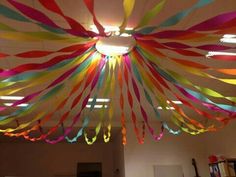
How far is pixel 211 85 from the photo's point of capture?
13.9 feet

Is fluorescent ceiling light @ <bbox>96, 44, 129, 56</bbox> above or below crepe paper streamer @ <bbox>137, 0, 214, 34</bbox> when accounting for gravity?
above

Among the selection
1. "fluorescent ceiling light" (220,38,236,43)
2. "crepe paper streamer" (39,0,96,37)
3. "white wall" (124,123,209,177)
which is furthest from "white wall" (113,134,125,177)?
"crepe paper streamer" (39,0,96,37)

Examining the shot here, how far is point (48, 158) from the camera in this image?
725 cm

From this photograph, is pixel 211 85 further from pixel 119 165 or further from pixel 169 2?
pixel 119 165

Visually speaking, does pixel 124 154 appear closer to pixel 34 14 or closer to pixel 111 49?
pixel 111 49

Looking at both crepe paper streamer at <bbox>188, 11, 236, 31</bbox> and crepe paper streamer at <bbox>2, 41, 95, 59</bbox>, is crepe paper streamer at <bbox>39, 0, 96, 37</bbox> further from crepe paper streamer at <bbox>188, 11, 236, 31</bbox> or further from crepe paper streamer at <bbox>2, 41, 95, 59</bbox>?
crepe paper streamer at <bbox>188, 11, 236, 31</bbox>

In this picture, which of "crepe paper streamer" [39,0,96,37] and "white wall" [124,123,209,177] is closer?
"crepe paper streamer" [39,0,96,37]

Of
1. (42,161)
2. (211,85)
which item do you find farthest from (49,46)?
(42,161)

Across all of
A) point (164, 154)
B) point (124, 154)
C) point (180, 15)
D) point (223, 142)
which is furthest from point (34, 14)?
point (164, 154)

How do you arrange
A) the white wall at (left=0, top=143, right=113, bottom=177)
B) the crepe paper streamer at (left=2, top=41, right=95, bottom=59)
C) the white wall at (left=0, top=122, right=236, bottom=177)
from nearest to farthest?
1. the crepe paper streamer at (left=2, top=41, right=95, bottom=59)
2. the white wall at (left=0, top=122, right=236, bottom=177)
3. the white wall at (left=0, top=143, right=113, bottom=177)

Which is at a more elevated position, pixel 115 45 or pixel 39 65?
pixel 115 45

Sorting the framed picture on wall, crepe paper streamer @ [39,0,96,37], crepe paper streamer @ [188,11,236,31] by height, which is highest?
crepe paper streamer @ [39,0,96,37]

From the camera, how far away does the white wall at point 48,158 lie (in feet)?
23.2

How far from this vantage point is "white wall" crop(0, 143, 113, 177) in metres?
7.07
